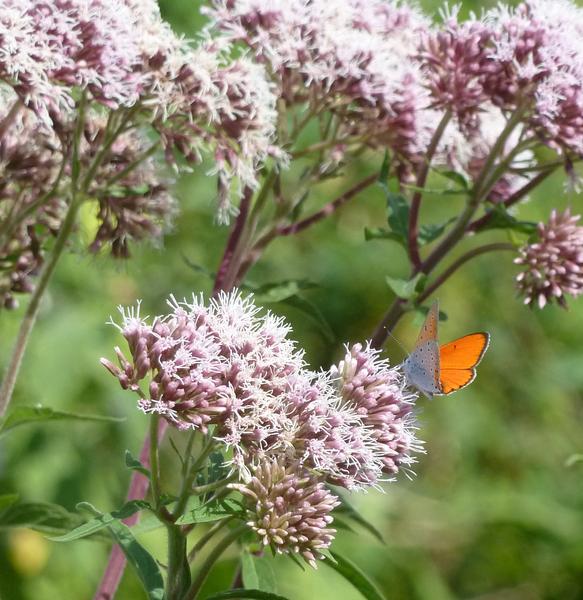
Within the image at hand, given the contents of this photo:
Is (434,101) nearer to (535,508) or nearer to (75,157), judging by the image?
(75,157)

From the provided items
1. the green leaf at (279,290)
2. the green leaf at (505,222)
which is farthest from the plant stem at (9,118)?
the green leaf at (505,222)

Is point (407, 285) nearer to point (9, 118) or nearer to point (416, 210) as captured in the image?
point (416, 210)

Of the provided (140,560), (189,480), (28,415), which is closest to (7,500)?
(28,415)

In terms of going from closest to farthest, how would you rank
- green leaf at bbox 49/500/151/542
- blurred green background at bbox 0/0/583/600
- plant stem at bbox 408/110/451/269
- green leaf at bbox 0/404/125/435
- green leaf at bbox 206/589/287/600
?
green leaf at bbox 49/500/151/542 < green leaf at bbox 206/589/287/600 < green leaf at bbox 0/404/125/435 < plant stem at bbox 408/110/451/269 < blurred green background at bbox 0/0/583/600

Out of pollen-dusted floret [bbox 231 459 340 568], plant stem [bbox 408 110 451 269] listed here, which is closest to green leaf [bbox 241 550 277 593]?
pollen-dusted floret [bbox 231 459 340 568]

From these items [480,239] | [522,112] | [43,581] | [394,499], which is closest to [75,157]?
[522,112]

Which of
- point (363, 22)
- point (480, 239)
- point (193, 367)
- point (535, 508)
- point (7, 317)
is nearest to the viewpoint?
point (193, 367)

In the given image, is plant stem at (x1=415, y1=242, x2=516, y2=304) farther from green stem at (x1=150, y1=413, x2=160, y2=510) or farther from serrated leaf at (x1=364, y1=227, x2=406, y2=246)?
green stem at (x1=150, y1=413, x2=160, y2=510)
